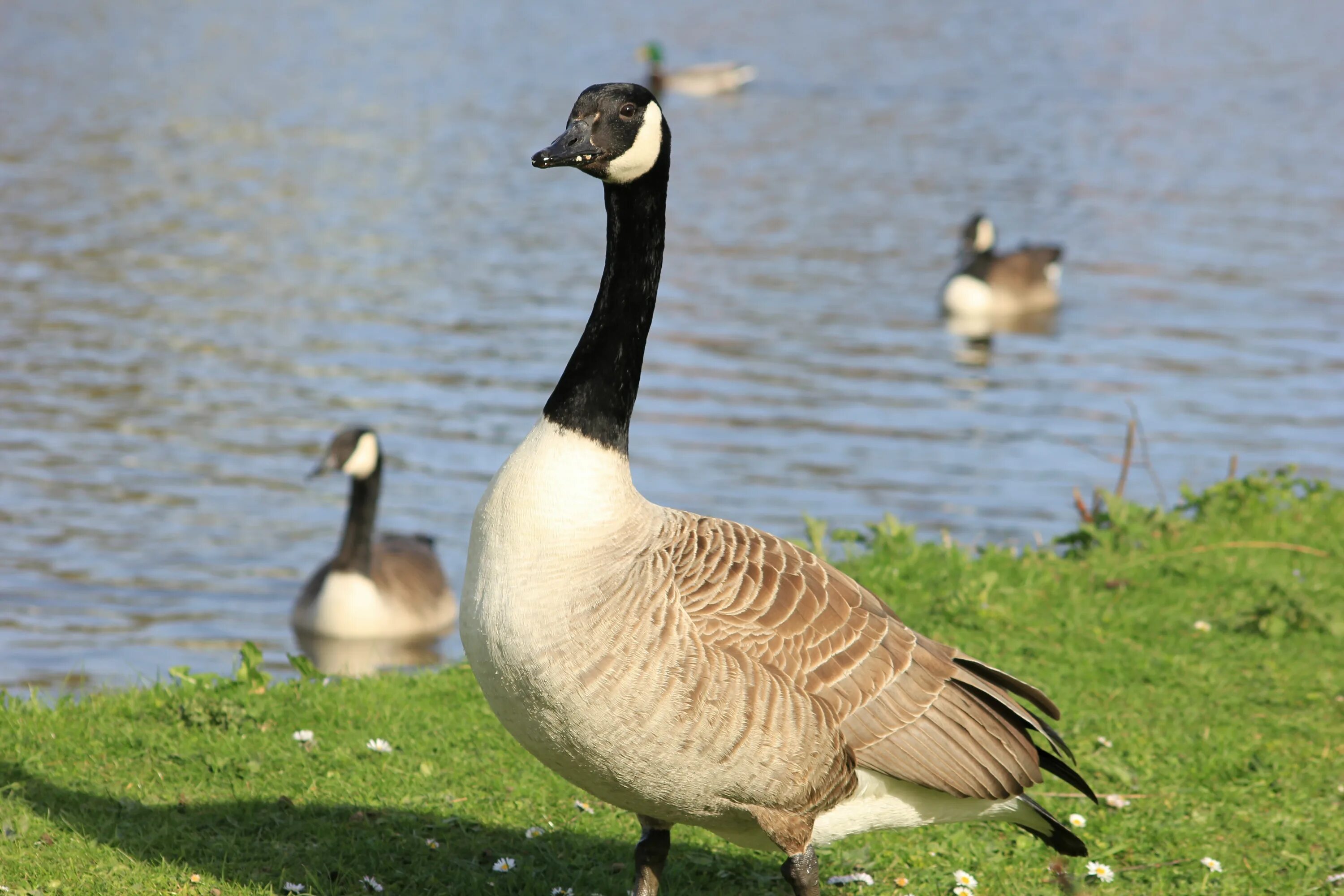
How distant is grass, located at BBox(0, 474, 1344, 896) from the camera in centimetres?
489

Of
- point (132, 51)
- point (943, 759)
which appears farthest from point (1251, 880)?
point (132, 51)

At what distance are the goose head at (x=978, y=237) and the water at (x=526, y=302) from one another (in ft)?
2.71

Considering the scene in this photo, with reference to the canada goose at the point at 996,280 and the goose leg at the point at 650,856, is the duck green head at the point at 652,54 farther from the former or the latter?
the goose leg at the point at 650,856

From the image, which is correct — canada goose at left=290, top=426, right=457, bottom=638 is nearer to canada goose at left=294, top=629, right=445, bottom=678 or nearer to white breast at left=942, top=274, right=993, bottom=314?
canada goose at left=294, top=629, right=445, bottom=678

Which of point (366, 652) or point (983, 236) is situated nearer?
point (366, 652)

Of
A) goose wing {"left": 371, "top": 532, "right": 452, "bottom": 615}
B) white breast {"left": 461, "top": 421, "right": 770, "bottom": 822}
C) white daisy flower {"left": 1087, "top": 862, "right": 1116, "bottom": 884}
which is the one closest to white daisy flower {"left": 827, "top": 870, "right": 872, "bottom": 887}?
white daisy flower {"left": 1087, "top": 862, "right": 1116, "bottom": 884}

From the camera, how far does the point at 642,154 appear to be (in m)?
4.24

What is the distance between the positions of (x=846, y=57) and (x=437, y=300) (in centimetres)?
2690

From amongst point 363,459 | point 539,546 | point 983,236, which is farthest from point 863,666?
point 983,236

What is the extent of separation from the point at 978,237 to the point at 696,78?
58.2 ft

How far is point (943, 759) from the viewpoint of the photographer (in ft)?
14.2

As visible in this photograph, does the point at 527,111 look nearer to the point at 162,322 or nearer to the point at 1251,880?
the point at 162,322

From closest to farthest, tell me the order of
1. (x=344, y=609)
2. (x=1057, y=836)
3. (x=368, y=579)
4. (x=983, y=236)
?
1. (x=1057, y=836)
2. (x=344, y=609)
3. (x=368, y=579)
4. (x=983, y=236)

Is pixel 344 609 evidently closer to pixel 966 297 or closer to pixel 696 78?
pixel 966 297
